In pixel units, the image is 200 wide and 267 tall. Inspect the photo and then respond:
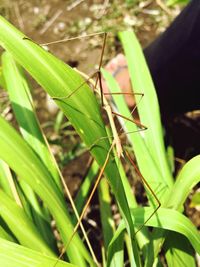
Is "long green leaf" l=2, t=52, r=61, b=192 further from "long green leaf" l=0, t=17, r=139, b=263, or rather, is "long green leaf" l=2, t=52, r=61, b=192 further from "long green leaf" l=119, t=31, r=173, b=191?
"long green leaf" l=0, t=17, r=139, b=263

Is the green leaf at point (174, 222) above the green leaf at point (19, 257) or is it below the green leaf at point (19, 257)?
below

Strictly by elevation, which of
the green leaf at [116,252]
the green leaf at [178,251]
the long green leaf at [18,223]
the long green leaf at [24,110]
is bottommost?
the green leaf at [178,251]

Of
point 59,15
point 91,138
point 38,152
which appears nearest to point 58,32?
point 59,15

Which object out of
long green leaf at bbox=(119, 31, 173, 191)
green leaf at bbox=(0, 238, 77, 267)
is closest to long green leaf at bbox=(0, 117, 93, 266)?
green leaf at bbox=(0, 238, 77, 267)

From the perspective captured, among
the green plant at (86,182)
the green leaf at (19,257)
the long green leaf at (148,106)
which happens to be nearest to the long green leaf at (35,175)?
the green plant at (86,182)

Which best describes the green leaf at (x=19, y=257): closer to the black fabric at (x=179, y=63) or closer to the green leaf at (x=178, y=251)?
the green leaf at (x=178, y=251)

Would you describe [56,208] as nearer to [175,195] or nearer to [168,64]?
[175,195]
